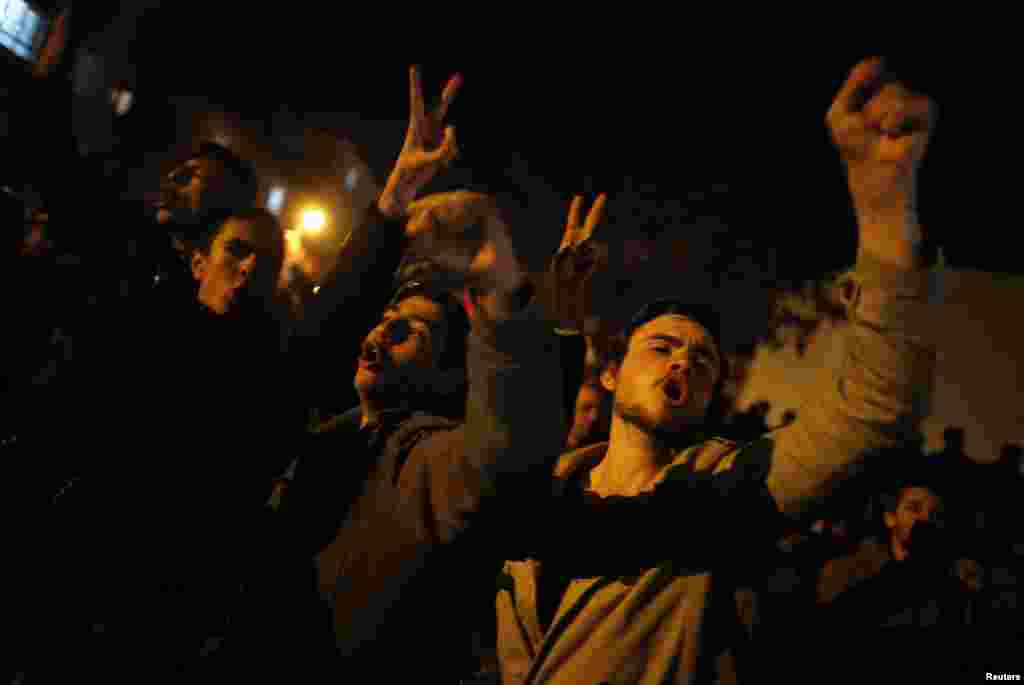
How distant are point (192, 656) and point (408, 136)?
169 cm

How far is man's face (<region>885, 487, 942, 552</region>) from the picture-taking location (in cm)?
347

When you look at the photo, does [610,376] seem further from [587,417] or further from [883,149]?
[883,149]

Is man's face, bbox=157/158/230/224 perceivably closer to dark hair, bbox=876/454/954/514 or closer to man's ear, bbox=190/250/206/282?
man's ear, bbox=190/250/206/282

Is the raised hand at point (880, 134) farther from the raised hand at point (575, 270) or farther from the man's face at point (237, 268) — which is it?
the man's face at point (237, 268)

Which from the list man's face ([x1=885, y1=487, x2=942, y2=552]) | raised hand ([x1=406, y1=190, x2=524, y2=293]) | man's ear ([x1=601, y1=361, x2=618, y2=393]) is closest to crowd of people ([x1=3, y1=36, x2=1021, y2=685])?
raised hand ([x1=406, y1=190, x2=524, y2=293])

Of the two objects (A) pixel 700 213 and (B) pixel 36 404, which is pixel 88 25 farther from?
(A) pixel 700 213

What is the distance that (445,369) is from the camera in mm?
2453

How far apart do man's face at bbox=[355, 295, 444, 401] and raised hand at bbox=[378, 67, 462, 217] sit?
1.30 ft

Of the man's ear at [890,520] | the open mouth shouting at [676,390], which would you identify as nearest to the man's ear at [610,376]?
the open mouth shouting at [676,390]

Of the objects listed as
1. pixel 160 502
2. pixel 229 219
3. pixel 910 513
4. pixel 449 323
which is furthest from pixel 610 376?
pixel 910 513

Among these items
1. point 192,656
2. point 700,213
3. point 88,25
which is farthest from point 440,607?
point 700,213

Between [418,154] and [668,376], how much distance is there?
1125 mm

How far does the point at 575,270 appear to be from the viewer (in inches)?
98.3

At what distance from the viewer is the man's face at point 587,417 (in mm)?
3016
